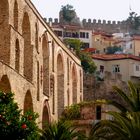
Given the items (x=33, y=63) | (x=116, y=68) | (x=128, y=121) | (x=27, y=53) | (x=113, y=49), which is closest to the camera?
(x=128, y=121)

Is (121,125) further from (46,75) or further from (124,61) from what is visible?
(124,61)

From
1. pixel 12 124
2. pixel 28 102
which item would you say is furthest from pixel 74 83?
pixel 12 124

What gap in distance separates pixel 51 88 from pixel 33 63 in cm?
928

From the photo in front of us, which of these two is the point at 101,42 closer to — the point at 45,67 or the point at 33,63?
the point at 45,67

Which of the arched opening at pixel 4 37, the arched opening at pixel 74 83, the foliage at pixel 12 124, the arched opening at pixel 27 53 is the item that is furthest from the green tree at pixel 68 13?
the foliage at pixel 12 124

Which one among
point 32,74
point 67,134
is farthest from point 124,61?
point 67,134

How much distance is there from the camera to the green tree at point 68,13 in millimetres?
139375

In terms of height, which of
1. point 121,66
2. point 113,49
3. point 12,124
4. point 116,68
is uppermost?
point 113,49

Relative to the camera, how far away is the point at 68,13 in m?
141

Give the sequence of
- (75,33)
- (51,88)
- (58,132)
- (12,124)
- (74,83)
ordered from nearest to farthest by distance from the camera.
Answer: (12,124) < (58,132) < (51,88) < (74,83) < (75,33)

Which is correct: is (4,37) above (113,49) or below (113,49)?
below

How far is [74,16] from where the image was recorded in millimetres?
142500

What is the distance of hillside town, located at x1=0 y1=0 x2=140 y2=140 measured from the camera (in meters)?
31.0

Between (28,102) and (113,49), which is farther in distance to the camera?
(113,49)
